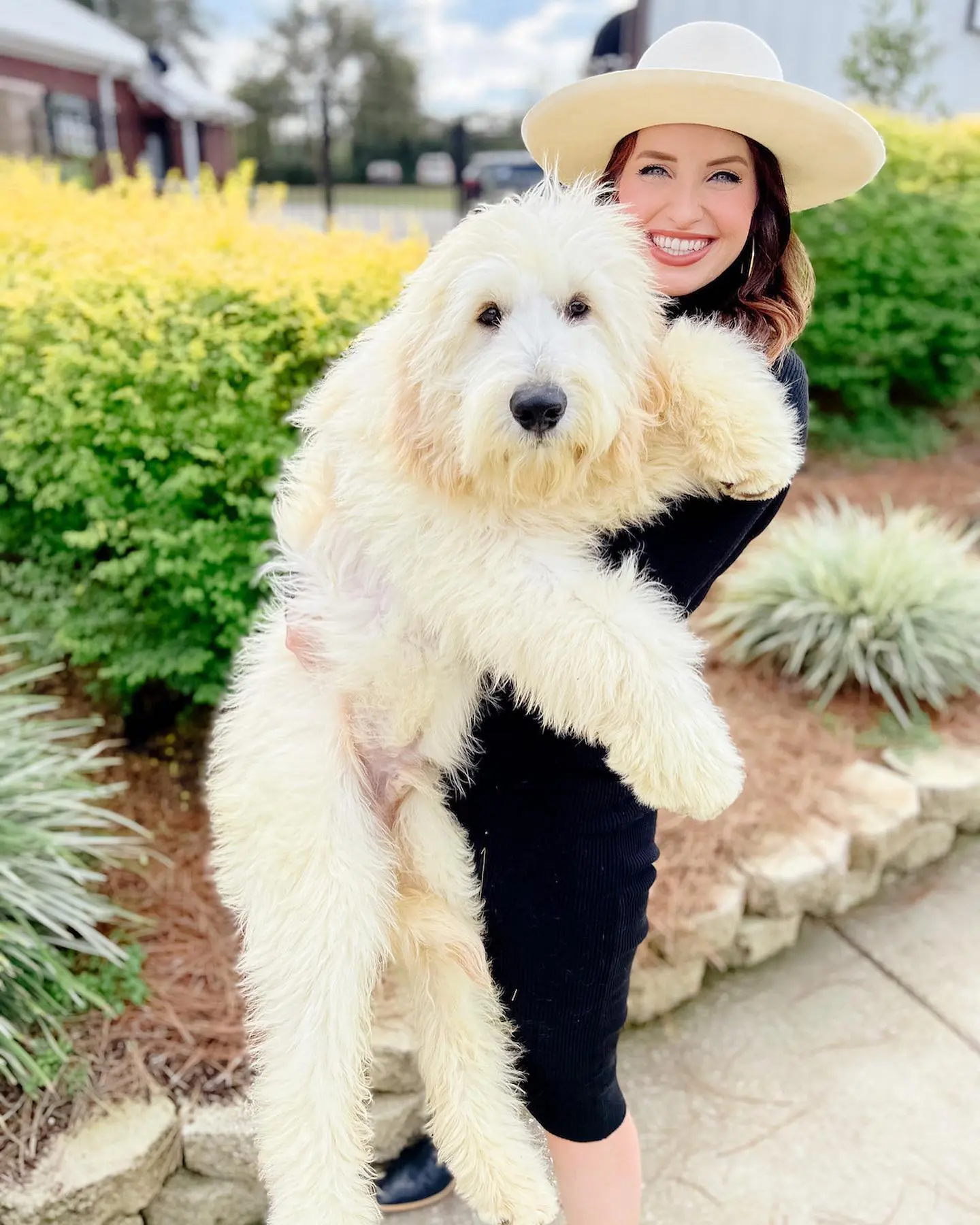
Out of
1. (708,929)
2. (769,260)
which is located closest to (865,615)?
(708,929)

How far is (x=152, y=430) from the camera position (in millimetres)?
3094

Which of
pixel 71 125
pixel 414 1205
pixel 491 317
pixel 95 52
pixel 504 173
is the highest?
pixel 95 52

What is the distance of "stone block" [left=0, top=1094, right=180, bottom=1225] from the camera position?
2.20 m

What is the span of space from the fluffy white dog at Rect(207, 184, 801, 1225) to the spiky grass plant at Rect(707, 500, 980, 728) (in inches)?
112

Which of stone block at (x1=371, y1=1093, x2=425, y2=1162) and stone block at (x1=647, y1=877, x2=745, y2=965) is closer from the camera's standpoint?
stone block at (x1=371, y1=1093, x2=425, y2=1162)

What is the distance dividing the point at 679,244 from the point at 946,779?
8.96 feet

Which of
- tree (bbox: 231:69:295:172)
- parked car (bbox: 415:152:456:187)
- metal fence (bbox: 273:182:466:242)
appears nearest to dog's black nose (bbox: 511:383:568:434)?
metal fence (bbox: 273:182:466:242)

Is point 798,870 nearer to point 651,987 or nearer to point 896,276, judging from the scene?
point 651,987

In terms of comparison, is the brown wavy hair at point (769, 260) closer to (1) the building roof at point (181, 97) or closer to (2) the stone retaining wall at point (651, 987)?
(2) the stone retaining wall at point (651, 987)

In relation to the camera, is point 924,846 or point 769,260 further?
point 924,846

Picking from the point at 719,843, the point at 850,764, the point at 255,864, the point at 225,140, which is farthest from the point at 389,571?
the point at 225,140

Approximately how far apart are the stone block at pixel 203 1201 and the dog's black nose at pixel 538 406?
2156 mm

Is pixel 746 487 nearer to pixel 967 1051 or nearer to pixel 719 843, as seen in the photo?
pixel 719 843

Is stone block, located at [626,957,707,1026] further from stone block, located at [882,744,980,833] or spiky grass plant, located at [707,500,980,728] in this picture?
spiky grass plant, located at [707,500,980,728]
